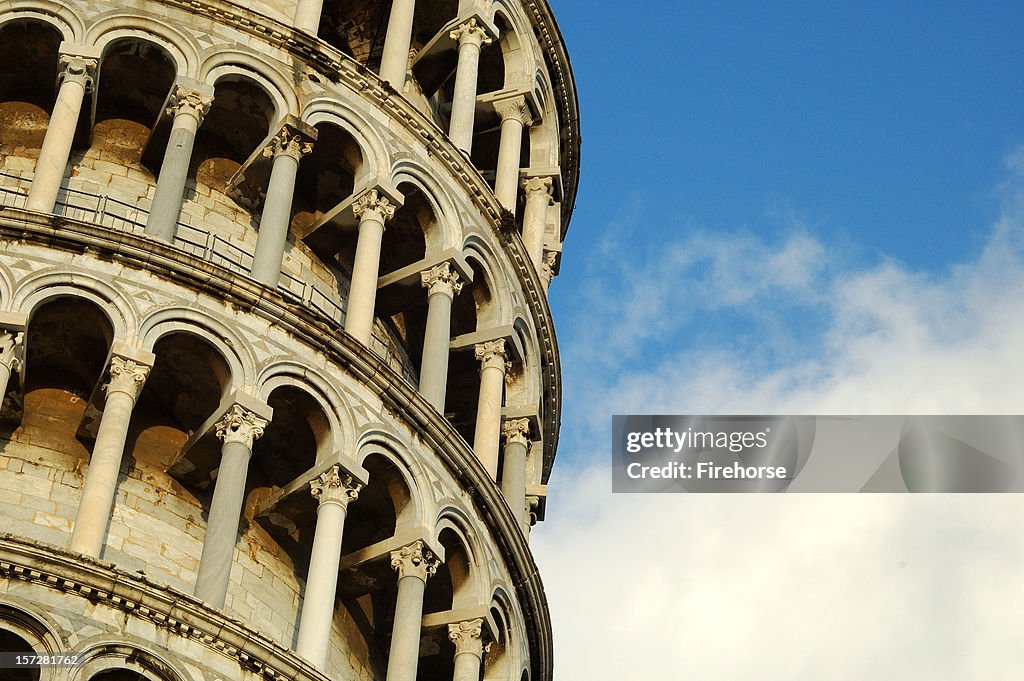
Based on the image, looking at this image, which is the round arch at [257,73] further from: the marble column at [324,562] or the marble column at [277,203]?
the marble column at [324,562]

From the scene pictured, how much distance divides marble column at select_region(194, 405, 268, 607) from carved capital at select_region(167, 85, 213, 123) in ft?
15.1

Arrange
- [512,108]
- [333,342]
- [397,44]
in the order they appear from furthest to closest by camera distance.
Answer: [512,108] → [397,44] → [333,342]

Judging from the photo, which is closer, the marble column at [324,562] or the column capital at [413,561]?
the marble column at [324,562]

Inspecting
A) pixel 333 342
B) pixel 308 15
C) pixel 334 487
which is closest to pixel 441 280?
pixel 333 342

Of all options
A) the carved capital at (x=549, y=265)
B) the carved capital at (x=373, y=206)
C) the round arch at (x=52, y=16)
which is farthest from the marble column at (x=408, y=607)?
the carved capital at (x=549, y=265)

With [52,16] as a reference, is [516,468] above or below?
below

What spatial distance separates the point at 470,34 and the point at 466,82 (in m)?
1.08

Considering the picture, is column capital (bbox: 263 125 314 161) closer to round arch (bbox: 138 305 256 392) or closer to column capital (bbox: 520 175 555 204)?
round arch (bbox: 138 305 256 392)

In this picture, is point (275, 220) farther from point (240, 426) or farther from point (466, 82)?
point (466, 82)

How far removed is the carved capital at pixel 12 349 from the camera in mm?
22312

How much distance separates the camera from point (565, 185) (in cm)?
3409

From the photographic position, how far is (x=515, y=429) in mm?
28625

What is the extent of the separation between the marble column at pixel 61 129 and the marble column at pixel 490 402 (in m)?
5.65

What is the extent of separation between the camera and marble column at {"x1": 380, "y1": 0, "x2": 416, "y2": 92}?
2889cm
